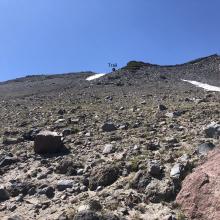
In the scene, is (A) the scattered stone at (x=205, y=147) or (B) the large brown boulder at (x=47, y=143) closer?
(A) the scattered stone at (x=205, y=147)

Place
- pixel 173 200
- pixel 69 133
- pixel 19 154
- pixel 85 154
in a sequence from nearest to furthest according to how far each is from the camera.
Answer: pixel 173 200 < pixel 85 154 < pixel 19 154 < pixel 69 133

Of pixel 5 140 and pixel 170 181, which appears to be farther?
pixel 5 140

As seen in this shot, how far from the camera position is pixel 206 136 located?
39.8 feet

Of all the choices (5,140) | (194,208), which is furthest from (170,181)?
(5,140)

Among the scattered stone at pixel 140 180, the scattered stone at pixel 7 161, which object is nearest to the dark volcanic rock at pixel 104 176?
the scattered stone at pixel 140 180

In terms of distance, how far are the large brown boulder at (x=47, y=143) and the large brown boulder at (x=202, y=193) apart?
4962 mm

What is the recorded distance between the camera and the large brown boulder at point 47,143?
13.2m

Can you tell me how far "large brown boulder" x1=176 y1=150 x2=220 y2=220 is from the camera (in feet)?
26.3

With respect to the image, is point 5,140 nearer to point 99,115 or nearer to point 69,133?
point 69,133

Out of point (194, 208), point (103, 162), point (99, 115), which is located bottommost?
→ point (194, 208)

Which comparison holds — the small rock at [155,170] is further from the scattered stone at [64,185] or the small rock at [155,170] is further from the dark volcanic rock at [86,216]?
the dark volcanic rock at [86,216]

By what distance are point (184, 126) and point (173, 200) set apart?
5.40 m

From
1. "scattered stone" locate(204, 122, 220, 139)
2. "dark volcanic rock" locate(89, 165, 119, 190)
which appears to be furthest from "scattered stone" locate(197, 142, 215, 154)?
"dark volcanic rock" locate(89, 165, 119, 190)

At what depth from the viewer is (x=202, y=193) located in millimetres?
8336
